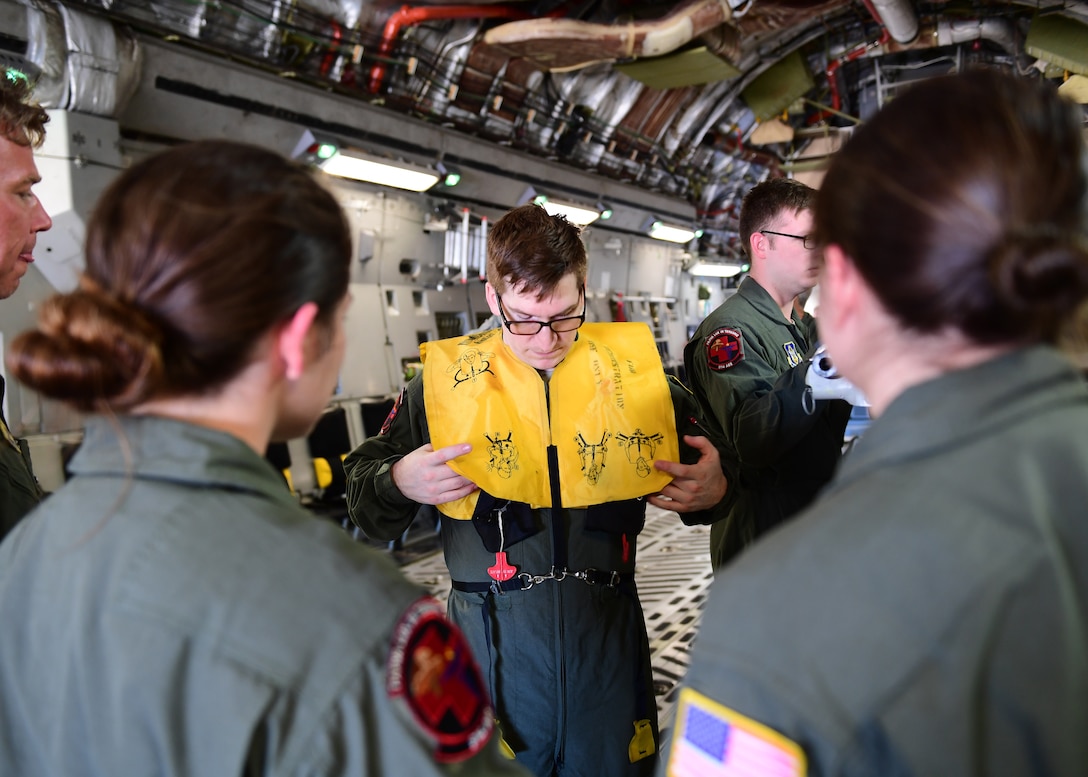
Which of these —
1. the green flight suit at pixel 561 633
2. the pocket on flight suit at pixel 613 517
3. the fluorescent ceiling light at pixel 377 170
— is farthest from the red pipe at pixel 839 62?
the green flight suit at pixel 561 633

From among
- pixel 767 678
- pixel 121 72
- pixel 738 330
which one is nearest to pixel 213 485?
pixel 767 678

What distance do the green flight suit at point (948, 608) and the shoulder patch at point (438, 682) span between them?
263mm

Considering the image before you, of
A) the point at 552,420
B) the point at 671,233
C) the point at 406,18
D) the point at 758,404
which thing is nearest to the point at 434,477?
the point at 552,420

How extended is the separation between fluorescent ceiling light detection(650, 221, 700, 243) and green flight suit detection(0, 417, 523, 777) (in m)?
7.90

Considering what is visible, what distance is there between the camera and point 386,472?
1.97 meters

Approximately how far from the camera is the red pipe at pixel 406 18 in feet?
15.3

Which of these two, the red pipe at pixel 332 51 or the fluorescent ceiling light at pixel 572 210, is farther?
the fluorescent ceiling light at pixel 572 210

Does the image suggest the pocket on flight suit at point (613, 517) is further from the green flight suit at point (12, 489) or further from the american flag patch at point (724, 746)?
the green flight suit at point (12, 489)

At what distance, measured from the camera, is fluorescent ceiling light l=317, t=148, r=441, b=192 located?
179 inches

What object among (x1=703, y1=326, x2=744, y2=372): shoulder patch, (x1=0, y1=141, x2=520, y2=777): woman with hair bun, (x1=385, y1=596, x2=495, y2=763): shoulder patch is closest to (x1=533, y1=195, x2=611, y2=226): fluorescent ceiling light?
(x1=703, y1=326, x2=744, y2=372): shoulder patch

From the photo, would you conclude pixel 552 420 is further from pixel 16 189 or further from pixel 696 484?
pixel 16 189

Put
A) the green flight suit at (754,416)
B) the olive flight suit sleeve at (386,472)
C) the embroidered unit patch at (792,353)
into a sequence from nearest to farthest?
1. the olive flight suit sleeve at (386,472)
2. the green flight suit at (754,416)
3. the embroidered unit patch at (792,353)

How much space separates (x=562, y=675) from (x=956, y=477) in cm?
119

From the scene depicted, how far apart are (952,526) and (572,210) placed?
6.22 meters
